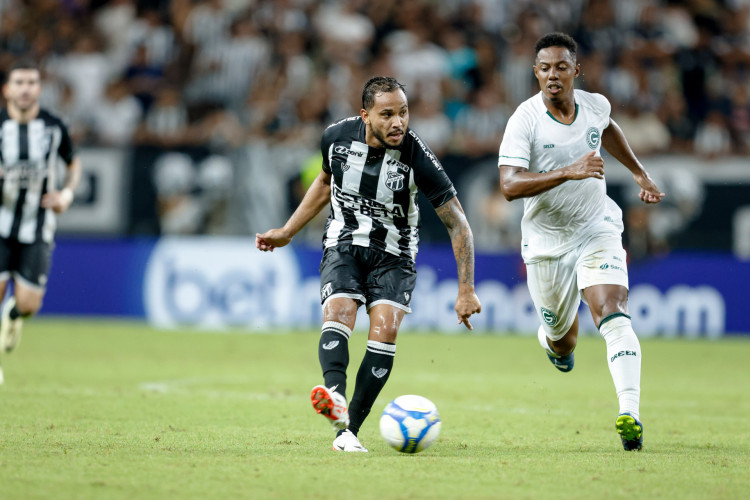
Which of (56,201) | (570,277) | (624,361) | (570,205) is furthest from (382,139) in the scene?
(56,201)

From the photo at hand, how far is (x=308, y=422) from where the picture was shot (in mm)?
7727

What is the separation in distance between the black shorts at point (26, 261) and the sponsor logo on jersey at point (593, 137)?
18.2 ft

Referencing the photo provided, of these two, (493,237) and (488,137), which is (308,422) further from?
(488,137)

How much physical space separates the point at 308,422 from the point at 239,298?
8334mm

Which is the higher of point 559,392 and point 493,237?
point 493,237

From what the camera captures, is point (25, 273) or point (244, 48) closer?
point (25, 273)

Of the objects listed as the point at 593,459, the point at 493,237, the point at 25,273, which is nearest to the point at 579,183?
the point at 593,459

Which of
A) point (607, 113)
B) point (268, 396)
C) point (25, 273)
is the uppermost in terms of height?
point (607, 113)

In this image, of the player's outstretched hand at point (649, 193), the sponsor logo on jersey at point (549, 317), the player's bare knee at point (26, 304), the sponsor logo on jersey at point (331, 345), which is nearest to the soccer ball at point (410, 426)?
the sponsor logo on jersey at point (331, 345)

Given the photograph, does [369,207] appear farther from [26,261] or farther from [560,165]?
[26,261]

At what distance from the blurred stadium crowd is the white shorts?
26.2 ft

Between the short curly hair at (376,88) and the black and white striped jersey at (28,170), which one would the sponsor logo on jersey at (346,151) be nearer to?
the short curly hair at (376,88)

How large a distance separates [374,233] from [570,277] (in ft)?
5.29

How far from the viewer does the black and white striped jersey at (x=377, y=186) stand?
21.5 ft
